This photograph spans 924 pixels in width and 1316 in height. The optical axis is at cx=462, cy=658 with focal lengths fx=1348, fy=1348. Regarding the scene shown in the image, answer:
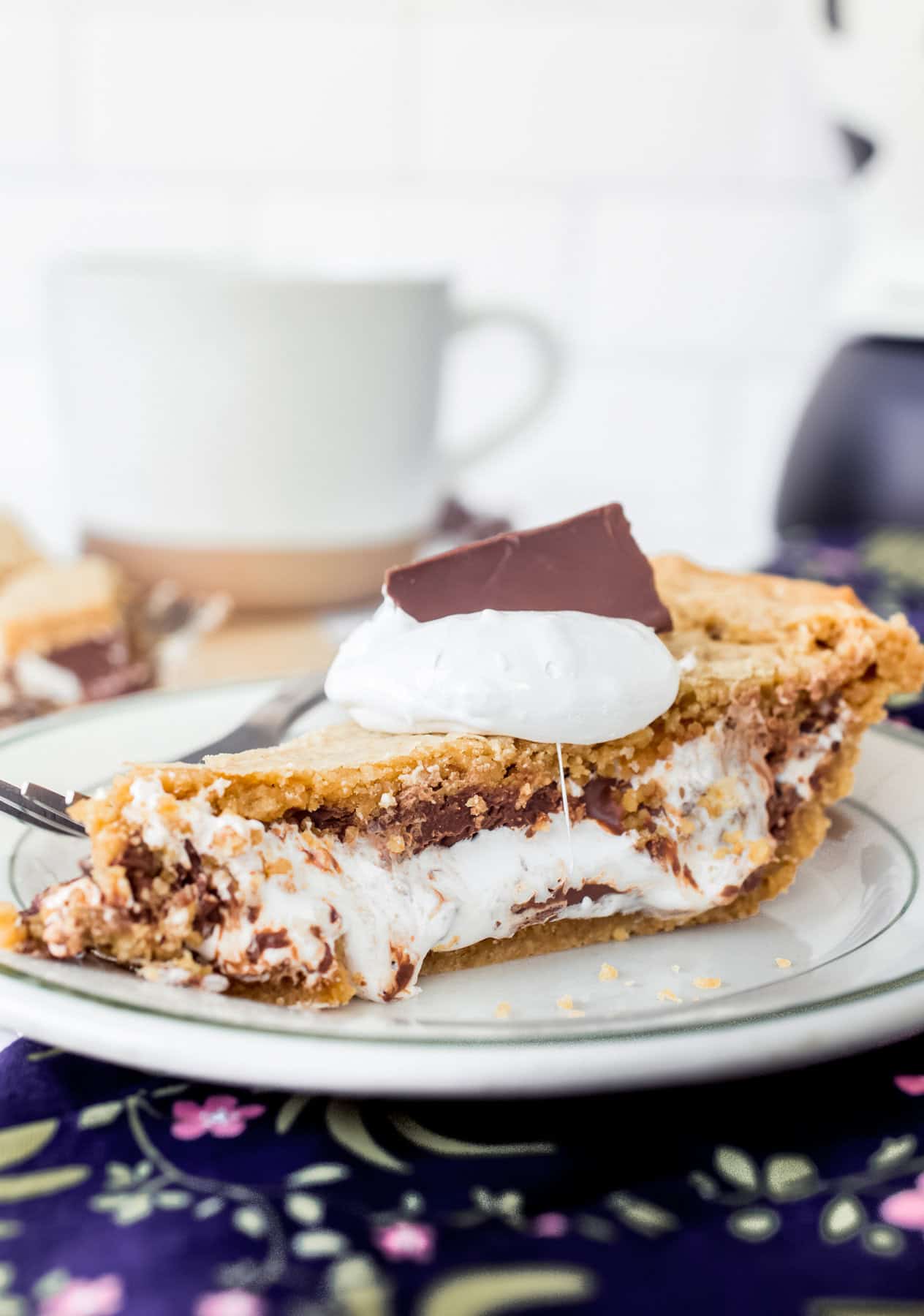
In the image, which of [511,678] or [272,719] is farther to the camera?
[272,719]

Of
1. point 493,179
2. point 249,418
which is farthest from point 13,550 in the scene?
point 493,179

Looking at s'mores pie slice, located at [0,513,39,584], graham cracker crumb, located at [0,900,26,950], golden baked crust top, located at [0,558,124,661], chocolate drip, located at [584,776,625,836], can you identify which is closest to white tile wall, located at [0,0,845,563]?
s'mores pie slice, located at [0,513,39,584]

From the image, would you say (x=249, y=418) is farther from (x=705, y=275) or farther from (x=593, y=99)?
(x=705, y=275)


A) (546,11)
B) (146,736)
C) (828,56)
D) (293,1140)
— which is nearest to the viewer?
(293,1140)

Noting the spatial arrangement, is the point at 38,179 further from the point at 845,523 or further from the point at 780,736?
the point at 780,736

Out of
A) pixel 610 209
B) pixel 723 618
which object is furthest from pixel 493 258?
pixel 723 618

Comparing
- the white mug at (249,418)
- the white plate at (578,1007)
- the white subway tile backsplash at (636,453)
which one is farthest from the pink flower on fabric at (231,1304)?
the white subway tile backsplash at (636,453)
